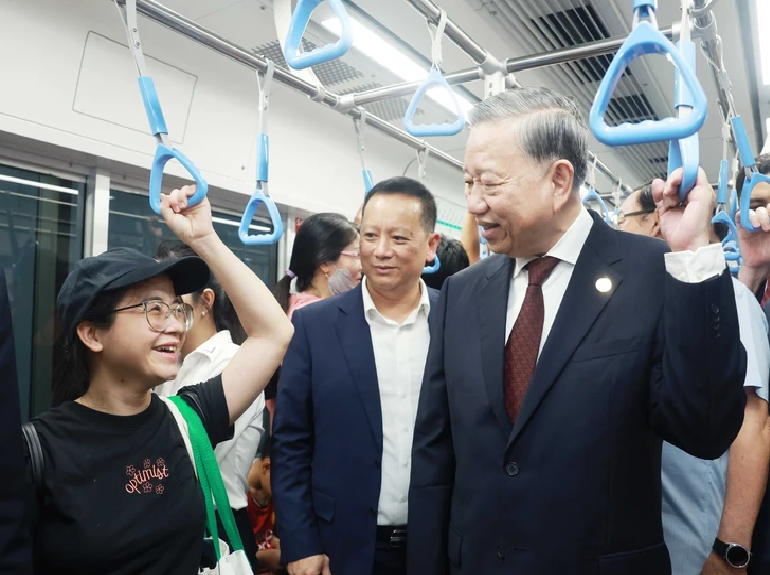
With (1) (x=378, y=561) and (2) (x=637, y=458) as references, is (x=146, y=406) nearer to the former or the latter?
(1) (x=378, y=561)

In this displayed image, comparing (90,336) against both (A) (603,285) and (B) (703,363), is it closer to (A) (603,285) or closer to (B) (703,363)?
(A) (603,285)

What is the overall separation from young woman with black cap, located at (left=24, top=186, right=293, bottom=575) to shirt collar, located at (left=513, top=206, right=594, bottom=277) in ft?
2.60

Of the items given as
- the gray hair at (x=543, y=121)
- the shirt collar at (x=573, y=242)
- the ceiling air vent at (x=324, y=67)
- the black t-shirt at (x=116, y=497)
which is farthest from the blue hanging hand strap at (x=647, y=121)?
the ceiling air vent at (x=324, y=67)

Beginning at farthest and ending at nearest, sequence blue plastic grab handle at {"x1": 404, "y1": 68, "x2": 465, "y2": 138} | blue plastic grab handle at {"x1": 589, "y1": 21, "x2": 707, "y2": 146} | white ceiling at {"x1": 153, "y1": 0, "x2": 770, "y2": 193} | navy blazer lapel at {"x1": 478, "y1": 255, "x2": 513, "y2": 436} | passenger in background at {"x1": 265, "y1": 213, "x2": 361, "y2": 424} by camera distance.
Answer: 1. white ceiling at {"x1": 153, "y1": 0, "x2": 770, "y2": 193}
2. passenger in background at {"x1": 265, "y1": 213, "x2": 361, "y2": 424}
3. blue plastic grab handle at {"x1": 404, "y1": 68, "x2": 465, "y2": 138}
4. navy blazer lapel at {"x1": 478, "y1": 255, "x2": 513, "y2": 436}
5. blue plastic grab handle at {"x1": 589, "y1": 21, "x2": 707, "y2": 146}

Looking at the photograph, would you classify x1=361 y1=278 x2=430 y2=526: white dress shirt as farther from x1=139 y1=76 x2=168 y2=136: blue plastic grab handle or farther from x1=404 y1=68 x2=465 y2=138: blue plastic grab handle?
x1=139 y1=76 x2=168 y2=136: blue plastic grab handle

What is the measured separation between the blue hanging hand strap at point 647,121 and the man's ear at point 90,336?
1.23 m

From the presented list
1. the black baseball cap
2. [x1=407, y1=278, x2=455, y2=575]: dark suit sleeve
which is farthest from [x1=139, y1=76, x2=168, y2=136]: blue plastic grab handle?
[x1=407, y1=278, x2=455, y2=575]: dark suit sleeve

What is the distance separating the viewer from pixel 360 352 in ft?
6.06

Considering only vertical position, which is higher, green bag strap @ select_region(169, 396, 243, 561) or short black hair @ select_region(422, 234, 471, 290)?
short black hair @ select_region(422, 234, 471, 290)

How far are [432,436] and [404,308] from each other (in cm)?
56

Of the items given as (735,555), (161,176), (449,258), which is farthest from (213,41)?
(735,555)

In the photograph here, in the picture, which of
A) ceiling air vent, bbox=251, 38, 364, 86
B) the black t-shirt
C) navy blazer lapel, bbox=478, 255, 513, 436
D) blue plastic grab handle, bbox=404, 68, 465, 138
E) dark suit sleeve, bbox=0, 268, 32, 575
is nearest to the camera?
dark suit sleeve, bbox=0, 268, 32, 575

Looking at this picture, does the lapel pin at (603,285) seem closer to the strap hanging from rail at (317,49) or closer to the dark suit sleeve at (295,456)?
the strap hanging from rail at (317,49)

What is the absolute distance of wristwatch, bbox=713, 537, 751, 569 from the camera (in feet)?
5.13
